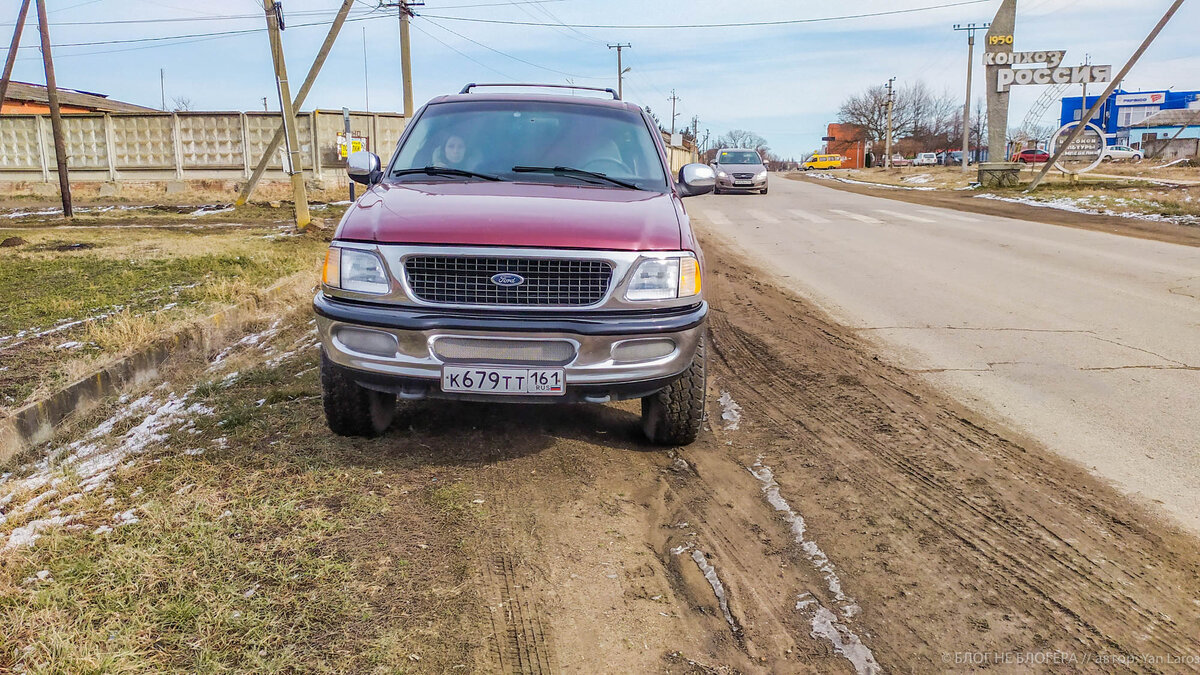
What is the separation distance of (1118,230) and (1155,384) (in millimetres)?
10062

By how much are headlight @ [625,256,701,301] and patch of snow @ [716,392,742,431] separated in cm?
110

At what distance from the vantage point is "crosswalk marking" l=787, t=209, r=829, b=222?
54.4ft

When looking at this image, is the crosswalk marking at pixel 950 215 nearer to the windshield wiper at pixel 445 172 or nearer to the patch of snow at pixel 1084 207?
the patch of snow at pixel 1084 207

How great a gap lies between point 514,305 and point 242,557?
4.73ft

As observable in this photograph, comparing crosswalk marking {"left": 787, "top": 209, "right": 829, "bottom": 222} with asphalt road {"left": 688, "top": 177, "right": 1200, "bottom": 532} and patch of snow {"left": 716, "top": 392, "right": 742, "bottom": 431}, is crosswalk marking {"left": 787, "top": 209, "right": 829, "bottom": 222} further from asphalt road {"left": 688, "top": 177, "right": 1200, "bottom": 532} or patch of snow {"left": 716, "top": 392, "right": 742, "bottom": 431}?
patch of snow {"left": 716, "top": 392, "right": 742, "bottom": 431}

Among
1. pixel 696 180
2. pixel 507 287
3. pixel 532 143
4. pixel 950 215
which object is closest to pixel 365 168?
pixel 532 143

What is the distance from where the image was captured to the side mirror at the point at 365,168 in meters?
4.91

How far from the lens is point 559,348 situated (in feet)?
11.7

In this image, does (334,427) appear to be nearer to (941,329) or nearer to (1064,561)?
(1064,561)

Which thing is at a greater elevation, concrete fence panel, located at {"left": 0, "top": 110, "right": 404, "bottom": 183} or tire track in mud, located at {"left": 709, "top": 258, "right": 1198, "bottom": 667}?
concrete fence panel, located at {"left": 0, "top": 110, "right": 404, "bottom": 183}

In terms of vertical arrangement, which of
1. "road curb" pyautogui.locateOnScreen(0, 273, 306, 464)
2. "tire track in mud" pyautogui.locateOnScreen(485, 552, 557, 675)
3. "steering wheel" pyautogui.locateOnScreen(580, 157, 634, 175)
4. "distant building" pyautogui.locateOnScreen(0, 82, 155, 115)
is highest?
"distant building" pyautogui.locateOnScreen(0, 82, 155, 115)

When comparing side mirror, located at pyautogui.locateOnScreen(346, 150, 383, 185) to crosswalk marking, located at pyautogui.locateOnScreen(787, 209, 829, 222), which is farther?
crosswalk marking, located at pyautogui.locateOnScreen(787, 209, 829, 222)

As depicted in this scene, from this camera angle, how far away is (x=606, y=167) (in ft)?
15.6

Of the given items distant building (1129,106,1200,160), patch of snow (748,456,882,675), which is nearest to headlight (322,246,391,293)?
patch of snow (748,456,882,675)
